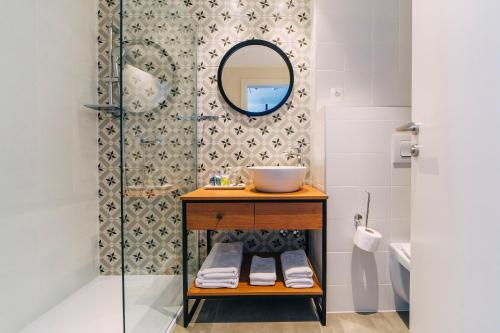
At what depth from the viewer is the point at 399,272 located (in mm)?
1607

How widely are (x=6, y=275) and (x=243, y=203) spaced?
1321 mm

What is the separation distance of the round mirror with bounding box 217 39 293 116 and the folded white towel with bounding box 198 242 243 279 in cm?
103

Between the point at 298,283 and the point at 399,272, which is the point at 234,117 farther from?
the point at 399,272

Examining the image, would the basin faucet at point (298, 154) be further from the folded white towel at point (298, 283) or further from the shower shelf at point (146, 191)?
the shower shelf at point (146, 191)

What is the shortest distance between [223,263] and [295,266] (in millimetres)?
441

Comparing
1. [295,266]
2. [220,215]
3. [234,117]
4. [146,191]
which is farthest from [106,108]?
[295,266]

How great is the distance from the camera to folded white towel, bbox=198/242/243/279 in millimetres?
1540

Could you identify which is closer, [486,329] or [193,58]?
[486,329]

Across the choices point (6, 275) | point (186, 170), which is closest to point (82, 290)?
point (6, 275)

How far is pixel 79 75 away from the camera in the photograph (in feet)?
6.47

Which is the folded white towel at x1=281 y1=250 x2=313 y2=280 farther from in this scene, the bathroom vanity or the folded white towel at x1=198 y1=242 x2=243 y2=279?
the folded white towel at x1=198 y1=242 x2=243 y2=279

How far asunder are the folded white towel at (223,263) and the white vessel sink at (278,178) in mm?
491

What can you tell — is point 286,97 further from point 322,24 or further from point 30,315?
point 30,315

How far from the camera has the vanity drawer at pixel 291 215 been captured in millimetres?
1499
